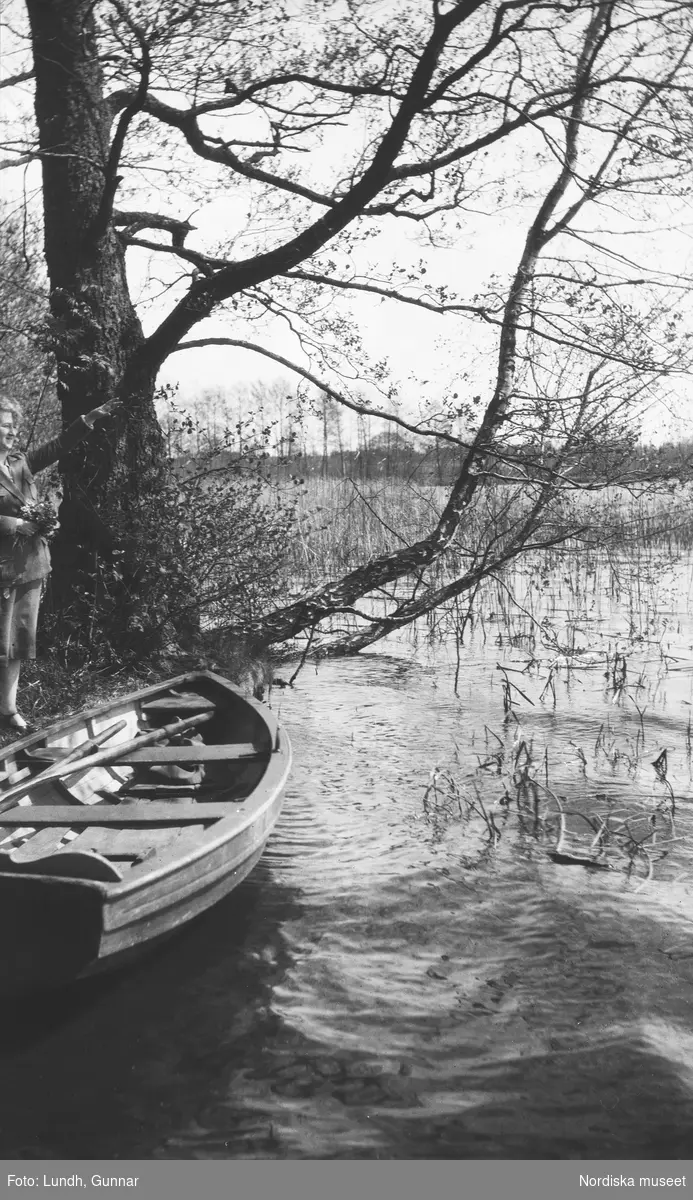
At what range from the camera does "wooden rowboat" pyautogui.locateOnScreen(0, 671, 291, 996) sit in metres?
3.28

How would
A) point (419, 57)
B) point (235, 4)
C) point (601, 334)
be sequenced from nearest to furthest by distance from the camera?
point (235, 4) → point (419, 57) → point (601, 334)

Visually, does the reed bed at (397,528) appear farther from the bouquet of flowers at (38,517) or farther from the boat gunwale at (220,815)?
the bouquet of flowers at (38,517)

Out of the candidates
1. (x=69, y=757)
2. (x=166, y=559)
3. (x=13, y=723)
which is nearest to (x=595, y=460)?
(x=166, y=559)

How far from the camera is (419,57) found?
7.34 metres

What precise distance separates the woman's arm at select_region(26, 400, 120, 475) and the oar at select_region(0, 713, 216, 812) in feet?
8.99

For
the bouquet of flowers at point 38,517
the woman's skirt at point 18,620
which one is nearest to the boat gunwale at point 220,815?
the woman's skirt at point 18,620

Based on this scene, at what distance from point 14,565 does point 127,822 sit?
2481mm

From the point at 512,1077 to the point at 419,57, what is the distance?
6.99 meters

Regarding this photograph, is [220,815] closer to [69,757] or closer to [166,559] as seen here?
[69,757]

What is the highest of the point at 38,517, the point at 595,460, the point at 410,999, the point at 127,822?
the point at 595,460

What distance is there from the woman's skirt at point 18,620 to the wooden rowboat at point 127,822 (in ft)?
2.40

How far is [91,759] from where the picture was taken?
5223 mm
